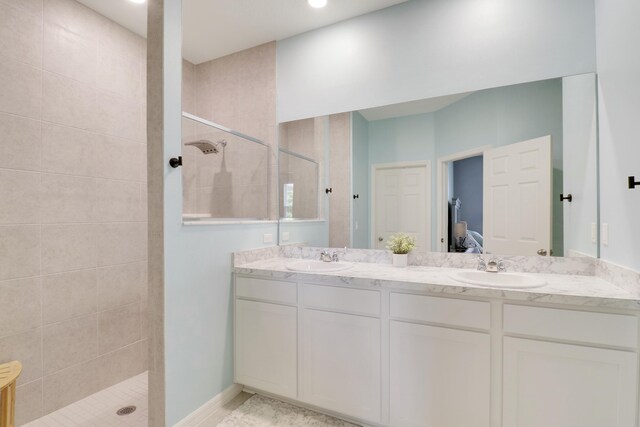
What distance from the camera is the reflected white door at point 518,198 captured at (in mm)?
1771

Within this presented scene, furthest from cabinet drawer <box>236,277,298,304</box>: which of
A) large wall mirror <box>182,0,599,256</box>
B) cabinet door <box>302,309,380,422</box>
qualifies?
large wall mirror <box>182,0,599,256</box>

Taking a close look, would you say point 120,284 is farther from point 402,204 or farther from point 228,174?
point 402,204

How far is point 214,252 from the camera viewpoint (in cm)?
193

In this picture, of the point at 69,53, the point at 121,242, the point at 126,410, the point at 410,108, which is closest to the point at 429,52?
the point at 410,108

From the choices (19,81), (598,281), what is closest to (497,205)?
(598,281)

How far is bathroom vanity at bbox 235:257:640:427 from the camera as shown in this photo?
1.27 meters

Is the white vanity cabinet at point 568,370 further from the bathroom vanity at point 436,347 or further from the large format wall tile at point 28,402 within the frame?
the large format wall tile at point 28,402

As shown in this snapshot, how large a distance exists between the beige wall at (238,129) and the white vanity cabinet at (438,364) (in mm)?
1516

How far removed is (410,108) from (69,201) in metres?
2.50

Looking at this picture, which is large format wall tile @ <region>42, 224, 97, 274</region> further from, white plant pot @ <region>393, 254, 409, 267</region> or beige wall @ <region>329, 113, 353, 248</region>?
white plant pot @ <region>393, 254, 409, 267</region>

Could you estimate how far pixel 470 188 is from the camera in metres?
1.98

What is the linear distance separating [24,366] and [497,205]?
312 centimetres

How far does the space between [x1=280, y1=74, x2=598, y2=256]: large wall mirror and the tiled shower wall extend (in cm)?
146

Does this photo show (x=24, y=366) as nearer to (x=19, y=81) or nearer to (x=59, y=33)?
(x=19, y=81)
